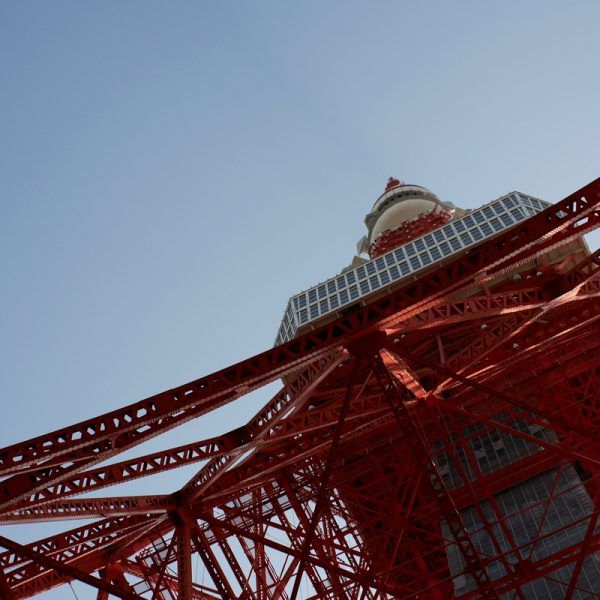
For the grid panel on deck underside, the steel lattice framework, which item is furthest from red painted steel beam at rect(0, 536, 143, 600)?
the grid panel on deck underside

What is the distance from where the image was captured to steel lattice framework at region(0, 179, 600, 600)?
15259mm

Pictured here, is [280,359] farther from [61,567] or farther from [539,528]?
[539,528]

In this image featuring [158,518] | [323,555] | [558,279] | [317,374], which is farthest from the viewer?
[323,555]

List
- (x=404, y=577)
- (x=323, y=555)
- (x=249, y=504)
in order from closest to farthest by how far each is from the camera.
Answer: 1. (x=323, y=555)
2. (x=249, y=504)
3. (x=404, y=577)

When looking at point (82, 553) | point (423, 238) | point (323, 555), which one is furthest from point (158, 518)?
point (423, 238)

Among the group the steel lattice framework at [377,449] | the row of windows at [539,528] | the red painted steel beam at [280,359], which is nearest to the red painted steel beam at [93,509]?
the steel lattice framework at [377,449]

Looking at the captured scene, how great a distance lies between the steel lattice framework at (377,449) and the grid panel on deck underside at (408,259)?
435 cm

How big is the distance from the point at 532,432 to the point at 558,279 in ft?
40.4

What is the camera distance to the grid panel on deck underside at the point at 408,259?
112 ft

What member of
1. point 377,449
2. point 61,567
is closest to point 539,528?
point 377,449

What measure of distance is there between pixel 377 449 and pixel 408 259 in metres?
8.45

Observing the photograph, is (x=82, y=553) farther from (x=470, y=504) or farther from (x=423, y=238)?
(x=423, y=238)

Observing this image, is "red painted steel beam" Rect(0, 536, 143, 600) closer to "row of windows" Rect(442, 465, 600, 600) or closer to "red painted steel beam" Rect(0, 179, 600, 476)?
"red painted steel beam" Rect(0, 179, 600, 476)

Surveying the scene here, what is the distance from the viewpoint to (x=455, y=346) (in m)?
30.3
